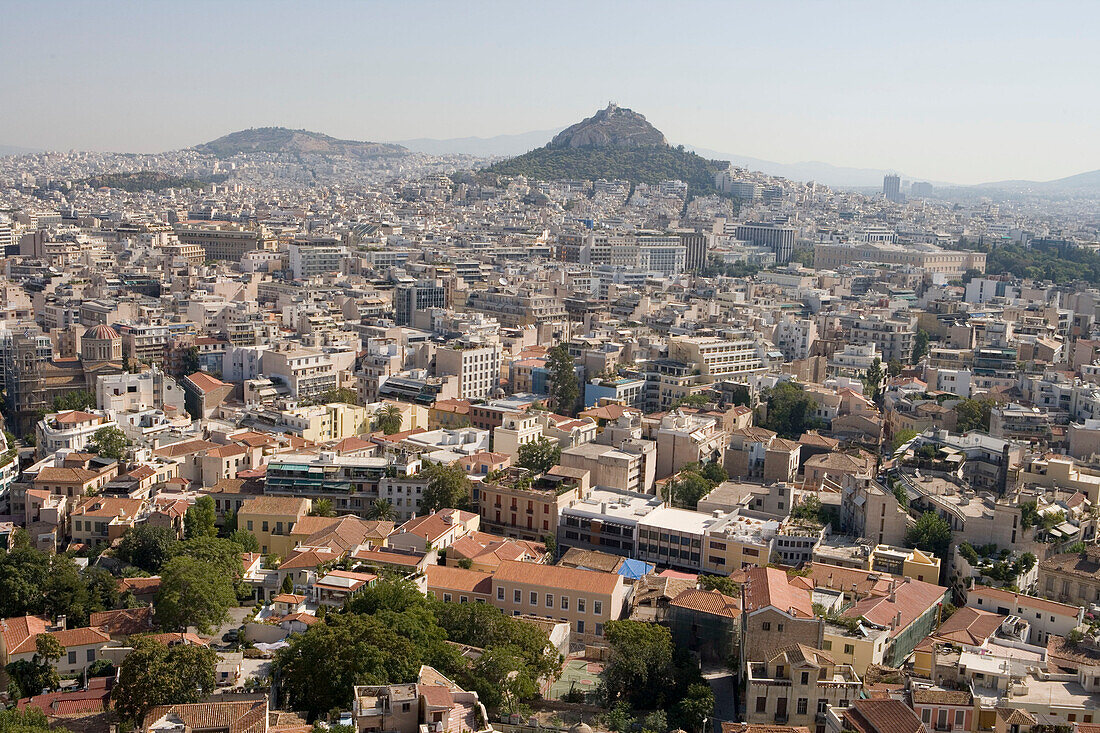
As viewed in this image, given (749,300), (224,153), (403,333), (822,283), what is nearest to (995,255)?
(822,283)

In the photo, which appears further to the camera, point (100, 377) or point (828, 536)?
point (100, 377)

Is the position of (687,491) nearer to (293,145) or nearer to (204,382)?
(204,382)

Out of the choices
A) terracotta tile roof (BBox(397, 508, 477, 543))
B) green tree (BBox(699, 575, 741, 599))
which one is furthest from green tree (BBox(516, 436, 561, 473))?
green tree (BBox(699, 575, 741, 599))

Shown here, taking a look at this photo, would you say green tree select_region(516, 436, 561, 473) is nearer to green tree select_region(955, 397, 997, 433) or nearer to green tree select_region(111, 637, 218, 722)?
green tree select_region(955, 397, 997, 433)

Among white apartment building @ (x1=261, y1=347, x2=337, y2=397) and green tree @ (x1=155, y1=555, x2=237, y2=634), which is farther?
white apartment building @ (x1=261, y1=347, x2=337, y2=397)

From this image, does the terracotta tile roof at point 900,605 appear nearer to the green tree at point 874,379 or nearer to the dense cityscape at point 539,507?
the dense cityscape at point 539,507

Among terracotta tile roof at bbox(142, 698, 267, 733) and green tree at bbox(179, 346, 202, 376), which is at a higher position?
green tree at bbox(179, 346, 202, 376)

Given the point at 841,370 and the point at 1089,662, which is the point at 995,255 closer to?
the point at 841,370
